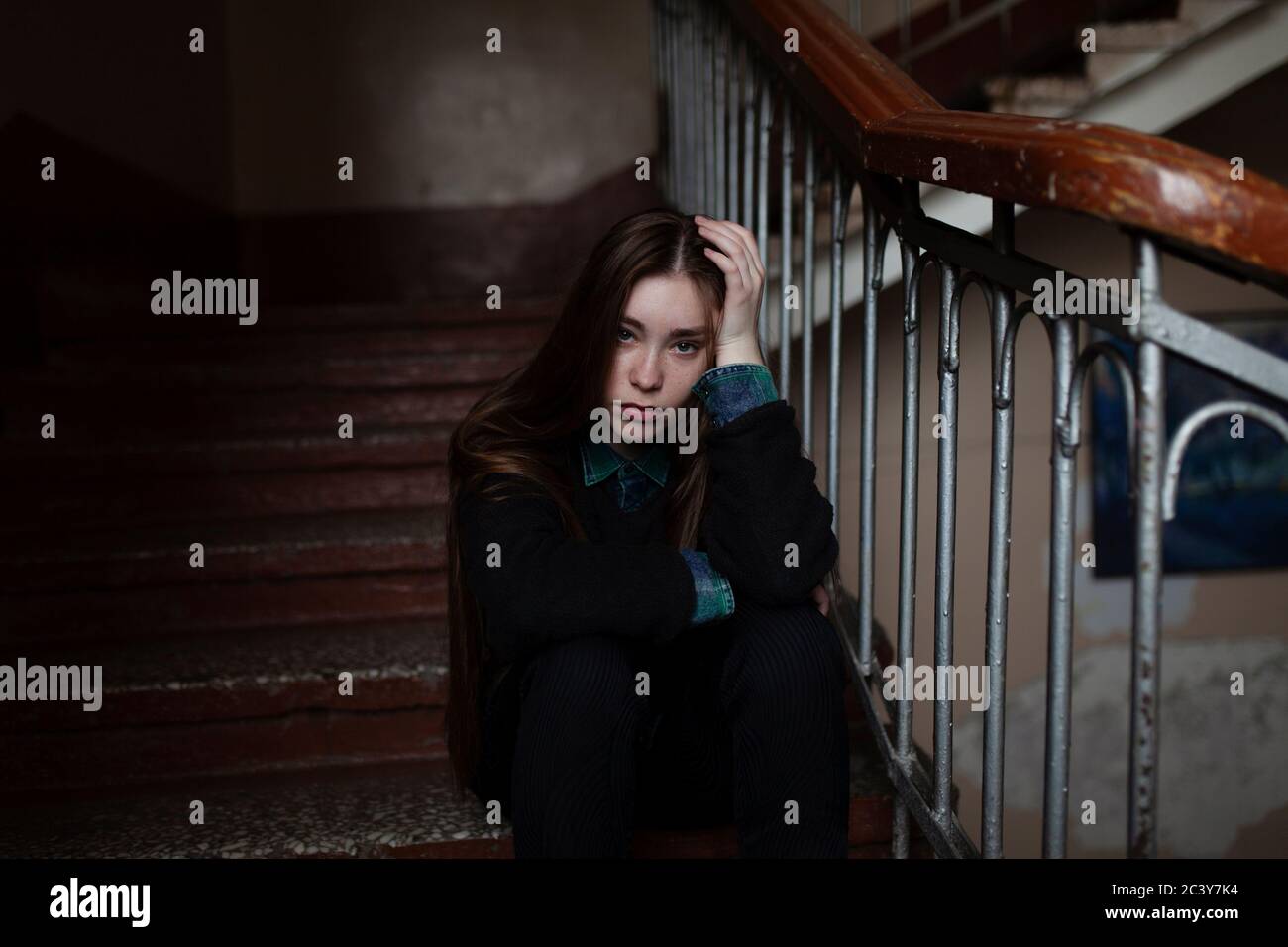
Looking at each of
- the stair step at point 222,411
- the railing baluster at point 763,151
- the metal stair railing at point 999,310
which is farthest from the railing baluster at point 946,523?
the stair step at point 222,411

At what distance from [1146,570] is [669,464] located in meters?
0.70

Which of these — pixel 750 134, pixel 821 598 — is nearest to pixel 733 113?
pixel 750 134

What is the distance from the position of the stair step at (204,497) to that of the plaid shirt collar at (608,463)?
0.72 metres

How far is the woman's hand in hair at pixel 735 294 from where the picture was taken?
1262 mm

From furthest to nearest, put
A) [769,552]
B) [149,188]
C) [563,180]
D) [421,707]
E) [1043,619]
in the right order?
[563,180] < [1043,619] < [149,188] < [421,707] < [769,552]

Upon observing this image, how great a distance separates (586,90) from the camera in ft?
13.5

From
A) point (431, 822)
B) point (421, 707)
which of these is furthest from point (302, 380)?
point (431, 822)

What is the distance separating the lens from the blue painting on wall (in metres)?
3.30

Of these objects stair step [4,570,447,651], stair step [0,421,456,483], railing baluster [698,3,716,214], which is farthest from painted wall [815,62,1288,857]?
stair step [4,570,447,651]

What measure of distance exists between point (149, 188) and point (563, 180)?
4.80ft

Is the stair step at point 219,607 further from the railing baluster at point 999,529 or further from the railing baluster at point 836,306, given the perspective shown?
the railing baluster at point 999,529

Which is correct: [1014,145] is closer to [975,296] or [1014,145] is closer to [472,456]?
[472,456]

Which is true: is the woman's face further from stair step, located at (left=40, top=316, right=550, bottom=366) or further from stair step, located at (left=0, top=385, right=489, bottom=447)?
stair step, located at (left=40, top=316, right=550, bottom=366)

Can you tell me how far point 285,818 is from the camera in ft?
4.83
